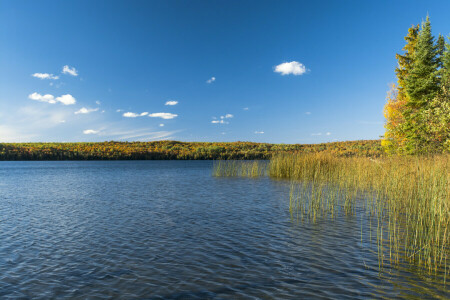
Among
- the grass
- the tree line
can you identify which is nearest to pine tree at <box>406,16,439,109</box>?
the tree line

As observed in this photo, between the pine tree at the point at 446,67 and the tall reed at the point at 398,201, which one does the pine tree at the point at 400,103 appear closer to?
the pine tree at the point at 446,67

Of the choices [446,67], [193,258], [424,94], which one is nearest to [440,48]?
[446,67]

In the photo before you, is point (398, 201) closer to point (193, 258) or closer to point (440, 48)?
point (193, 258)

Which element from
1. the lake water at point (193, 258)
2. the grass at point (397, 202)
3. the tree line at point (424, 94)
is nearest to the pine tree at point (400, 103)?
the tree line at point (424, 94)

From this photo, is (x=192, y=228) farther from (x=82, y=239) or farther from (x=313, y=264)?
(x=313, y=264)

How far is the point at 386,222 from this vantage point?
9125mm

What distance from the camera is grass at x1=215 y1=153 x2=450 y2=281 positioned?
6152 mm

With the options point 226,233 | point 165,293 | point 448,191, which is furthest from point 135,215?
point 448,191

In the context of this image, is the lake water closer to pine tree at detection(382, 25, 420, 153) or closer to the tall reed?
the tall reed

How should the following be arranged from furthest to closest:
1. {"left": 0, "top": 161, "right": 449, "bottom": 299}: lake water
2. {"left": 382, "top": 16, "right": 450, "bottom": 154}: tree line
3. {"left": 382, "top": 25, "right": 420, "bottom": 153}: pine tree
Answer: {"left": 382, "top": 25, "right": 420, "bottom": 153}: pine tree < {"left": 382, "top": 16, "right": 450, "bottom": 154}: tree line < {"left": 0, "top": 161, "right": 449, "bottom": 299}: lake water

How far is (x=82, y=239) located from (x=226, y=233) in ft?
14.4

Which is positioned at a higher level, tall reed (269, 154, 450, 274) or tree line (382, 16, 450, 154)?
tree line (382, 16, 450, 154)

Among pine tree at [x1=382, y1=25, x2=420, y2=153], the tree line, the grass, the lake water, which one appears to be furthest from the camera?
pine tree at [x1=382, y1=25, x2=420, y2=153]

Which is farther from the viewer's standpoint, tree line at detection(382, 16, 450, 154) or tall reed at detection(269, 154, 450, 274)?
tree line at detection(382, 16, 450, 154)
